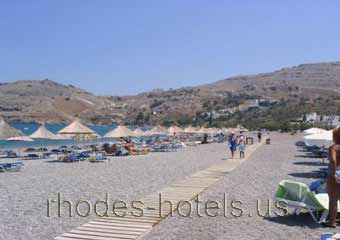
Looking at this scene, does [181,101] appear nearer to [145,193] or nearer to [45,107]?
[45,107]

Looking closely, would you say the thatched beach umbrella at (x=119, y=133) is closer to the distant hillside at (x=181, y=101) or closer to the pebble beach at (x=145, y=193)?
the pebble beach at (x=145, y=193)

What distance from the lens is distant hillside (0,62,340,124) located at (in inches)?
5556

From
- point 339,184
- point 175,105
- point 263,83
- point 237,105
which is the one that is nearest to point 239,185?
point 339,184

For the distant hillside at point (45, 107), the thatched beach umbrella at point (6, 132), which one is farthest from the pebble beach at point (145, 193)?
the distant hillside at point (45, 107)

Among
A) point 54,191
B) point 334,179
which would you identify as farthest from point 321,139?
point 54,191

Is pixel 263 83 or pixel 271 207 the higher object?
pixel 263 83

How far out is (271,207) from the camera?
30.4 feet

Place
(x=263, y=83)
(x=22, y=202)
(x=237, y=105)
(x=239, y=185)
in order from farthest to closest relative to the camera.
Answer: (x=263, y=83)
(x=237, y=105)
(x=239, y=185)
(x=22, y=202)

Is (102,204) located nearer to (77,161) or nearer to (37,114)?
(77,161)

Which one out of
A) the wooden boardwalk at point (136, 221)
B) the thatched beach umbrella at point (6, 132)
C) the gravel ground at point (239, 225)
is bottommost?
the gravel ground at point (239, 225)

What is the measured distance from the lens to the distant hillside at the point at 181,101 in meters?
141

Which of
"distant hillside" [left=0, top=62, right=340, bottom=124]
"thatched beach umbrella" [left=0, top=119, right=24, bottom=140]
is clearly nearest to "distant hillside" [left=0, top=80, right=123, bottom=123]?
"distant hillside" [left=0, top=62, right=340, bottom=124]

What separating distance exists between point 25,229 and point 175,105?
152m

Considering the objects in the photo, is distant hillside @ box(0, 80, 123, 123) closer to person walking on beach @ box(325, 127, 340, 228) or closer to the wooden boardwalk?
the wooden boardwalk
